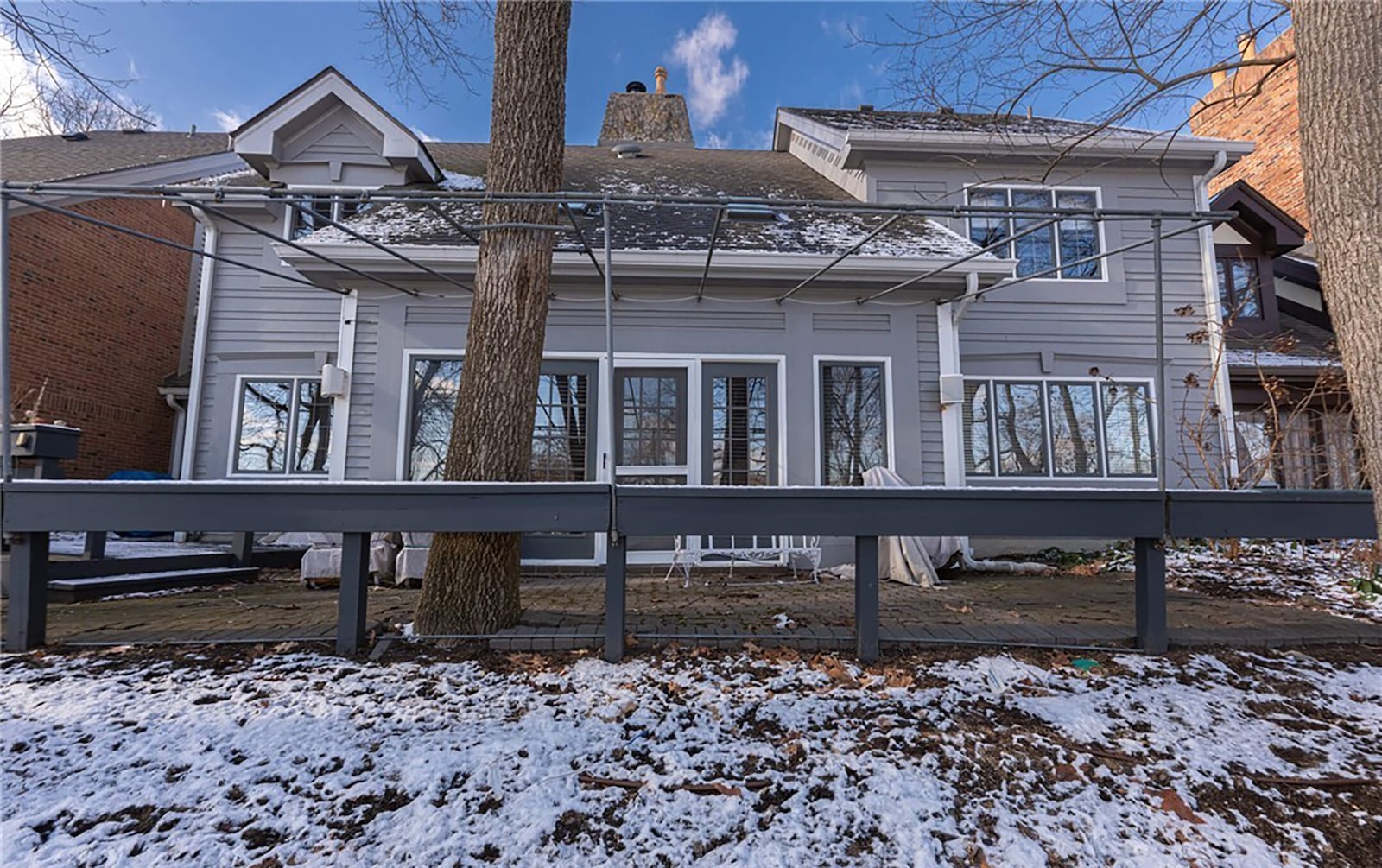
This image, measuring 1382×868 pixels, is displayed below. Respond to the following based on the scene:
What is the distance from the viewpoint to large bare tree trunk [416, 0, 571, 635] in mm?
3150

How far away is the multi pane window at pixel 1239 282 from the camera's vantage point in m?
8.94

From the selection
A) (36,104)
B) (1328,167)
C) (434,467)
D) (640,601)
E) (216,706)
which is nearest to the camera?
(1328,167)

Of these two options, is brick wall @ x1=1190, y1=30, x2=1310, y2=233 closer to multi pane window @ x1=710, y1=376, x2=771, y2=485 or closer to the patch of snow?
multi pane window @ x1=710, y1=376, x2=771, y2=485

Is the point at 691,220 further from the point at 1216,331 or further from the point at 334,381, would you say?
the point at 1216,331

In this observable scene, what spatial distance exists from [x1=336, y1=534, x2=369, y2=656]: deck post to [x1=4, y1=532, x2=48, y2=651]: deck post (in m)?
1.44

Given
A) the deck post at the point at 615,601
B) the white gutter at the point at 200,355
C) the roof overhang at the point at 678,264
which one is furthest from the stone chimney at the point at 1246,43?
the white gutter at the point at 200,355

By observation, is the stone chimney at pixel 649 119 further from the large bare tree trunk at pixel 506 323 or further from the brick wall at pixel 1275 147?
the brick wall at pixel 1275 147

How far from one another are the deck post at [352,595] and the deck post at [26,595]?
4.71 feet

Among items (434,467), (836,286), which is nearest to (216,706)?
(434,467)

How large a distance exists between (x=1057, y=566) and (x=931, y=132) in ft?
16.8

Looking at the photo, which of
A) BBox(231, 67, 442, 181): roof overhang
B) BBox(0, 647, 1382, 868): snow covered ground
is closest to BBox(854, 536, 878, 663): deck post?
BBox(0, 647, 1382, 868): snow covered ground

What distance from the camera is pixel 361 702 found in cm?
245

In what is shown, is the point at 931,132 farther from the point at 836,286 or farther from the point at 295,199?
the point at 295,199

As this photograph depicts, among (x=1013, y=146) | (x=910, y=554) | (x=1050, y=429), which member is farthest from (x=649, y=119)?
(x=910, y=554)
